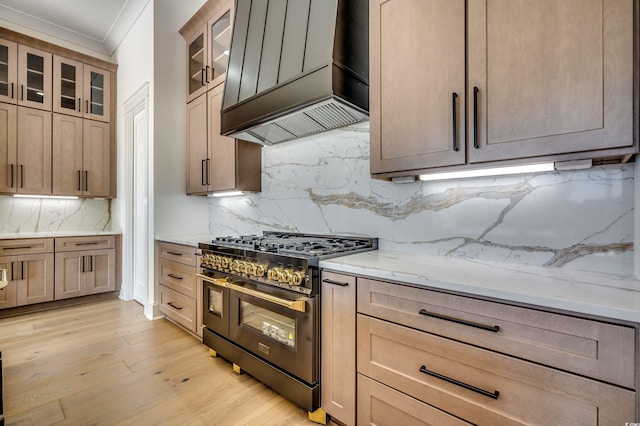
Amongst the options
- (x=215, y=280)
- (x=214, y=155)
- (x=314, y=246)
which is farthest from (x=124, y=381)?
(x=214, y=155)

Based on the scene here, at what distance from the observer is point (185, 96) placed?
3393 mm

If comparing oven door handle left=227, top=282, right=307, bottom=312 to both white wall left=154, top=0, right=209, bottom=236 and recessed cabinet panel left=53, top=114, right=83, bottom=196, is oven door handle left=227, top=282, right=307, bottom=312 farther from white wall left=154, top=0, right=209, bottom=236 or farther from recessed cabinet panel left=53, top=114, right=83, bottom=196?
recessed cabinet panel left=53, top=114, right=83, bottom=196

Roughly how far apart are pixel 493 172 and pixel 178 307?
2.79 meters

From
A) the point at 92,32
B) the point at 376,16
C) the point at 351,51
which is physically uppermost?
the point at 92,32

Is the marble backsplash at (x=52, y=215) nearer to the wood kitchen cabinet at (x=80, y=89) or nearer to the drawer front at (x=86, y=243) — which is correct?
the drawer front at (x=86, y=243)

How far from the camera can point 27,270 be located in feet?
10.8

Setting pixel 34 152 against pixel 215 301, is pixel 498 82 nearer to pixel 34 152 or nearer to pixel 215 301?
pixel 215 301

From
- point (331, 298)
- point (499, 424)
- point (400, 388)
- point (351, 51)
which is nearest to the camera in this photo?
point (499, 424)

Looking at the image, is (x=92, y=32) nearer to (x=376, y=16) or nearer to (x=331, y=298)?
(x=376, y=16)

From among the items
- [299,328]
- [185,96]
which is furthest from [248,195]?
[299,328]

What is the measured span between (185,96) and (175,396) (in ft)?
9.81

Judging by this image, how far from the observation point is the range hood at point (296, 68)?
170cm

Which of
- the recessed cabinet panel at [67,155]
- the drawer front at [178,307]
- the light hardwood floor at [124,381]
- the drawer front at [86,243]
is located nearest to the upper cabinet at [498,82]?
the light hardwood floor at [124,381]

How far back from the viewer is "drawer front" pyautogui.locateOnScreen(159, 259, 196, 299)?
2.61 metres
